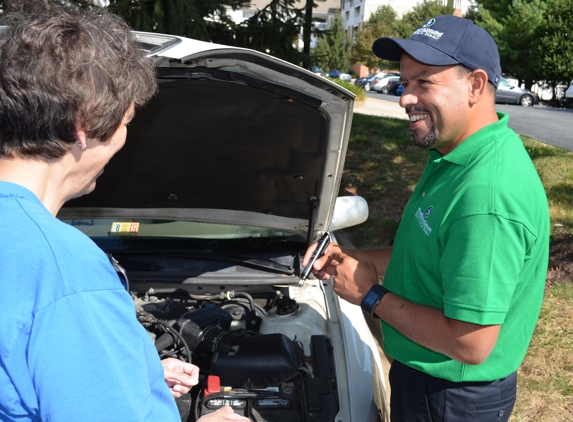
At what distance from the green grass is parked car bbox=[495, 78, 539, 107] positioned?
12684 millimetres

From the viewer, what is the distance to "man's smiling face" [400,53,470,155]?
1749 mm

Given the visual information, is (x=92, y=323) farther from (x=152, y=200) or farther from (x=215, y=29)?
(x=215, y=29)

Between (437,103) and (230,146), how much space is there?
3.23ft

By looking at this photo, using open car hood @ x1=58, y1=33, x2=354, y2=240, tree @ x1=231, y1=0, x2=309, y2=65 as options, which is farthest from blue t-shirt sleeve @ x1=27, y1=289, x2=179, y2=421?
tree @ x1=231, y1=0, x2=309, y2=65

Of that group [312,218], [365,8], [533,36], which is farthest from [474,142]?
[365,8]

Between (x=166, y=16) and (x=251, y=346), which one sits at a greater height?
(x=166, y=16)

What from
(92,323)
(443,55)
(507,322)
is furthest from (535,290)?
(92,323)

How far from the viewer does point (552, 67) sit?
24.7m

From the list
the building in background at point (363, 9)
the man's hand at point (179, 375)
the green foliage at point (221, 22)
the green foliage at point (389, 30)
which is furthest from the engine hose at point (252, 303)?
the building in background at point (363, 9)

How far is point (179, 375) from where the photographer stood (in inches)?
63.4

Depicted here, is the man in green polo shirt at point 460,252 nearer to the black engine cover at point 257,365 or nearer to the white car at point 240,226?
the white car at point 240,226

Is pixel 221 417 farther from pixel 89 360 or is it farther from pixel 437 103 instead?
pixel 437 103

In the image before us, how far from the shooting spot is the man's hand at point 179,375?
1607 millimetres

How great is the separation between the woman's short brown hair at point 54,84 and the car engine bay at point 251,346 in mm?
1376
